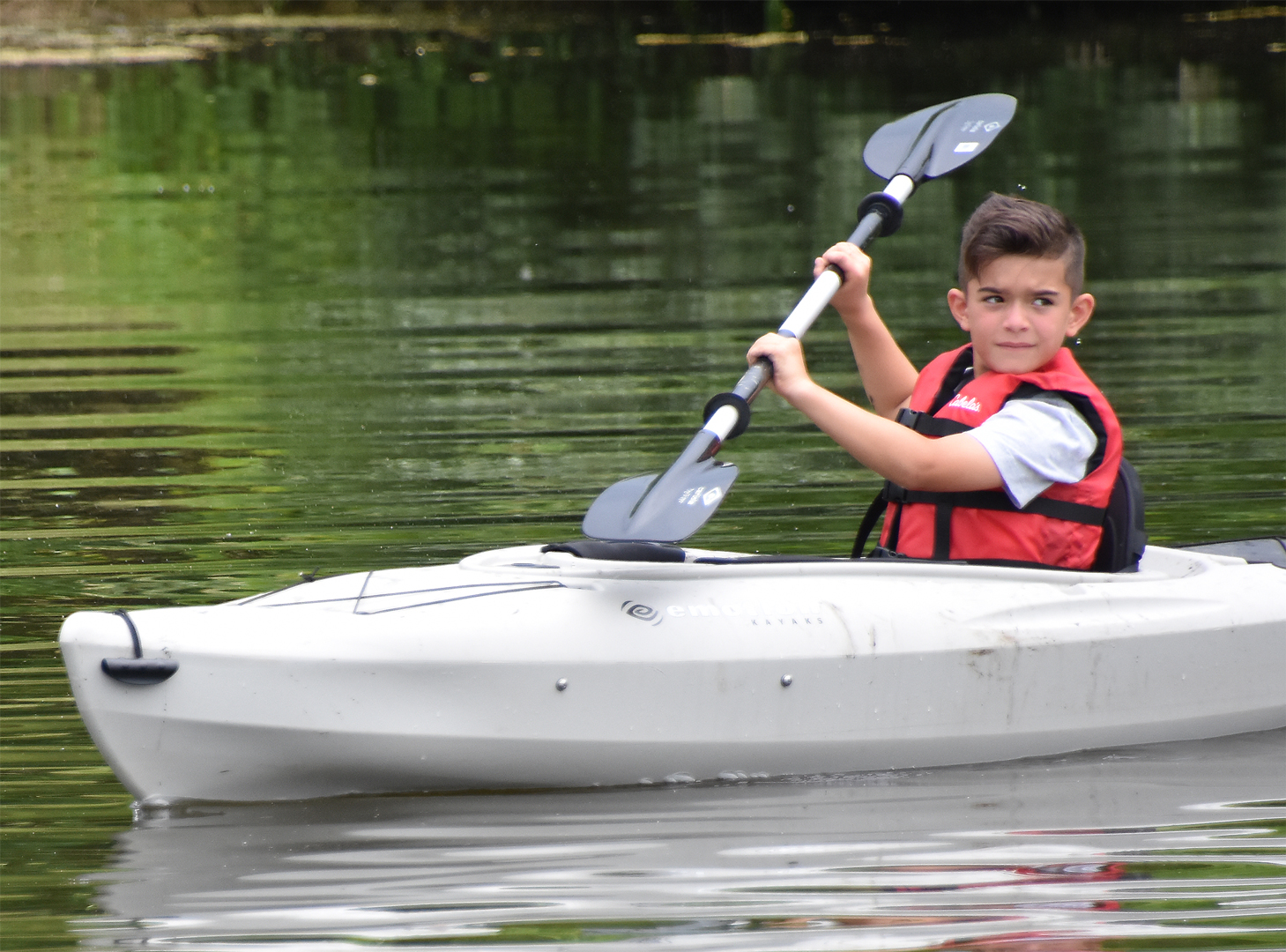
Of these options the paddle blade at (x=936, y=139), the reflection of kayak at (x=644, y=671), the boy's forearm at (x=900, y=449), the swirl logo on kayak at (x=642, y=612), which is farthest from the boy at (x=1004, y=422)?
the paddle blade at (x=936, y=139)

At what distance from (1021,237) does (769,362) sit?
50 centimetres

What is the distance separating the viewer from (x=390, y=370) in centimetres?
767

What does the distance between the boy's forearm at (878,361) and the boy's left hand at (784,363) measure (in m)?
0.40

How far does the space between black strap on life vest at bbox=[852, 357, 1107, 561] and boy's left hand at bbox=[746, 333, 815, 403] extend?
297 millimetres

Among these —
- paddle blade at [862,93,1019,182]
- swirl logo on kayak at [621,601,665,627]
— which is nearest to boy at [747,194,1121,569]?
swirl logo on kayak at [621,601,665,627]

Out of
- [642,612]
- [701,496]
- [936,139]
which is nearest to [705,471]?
[701,496]

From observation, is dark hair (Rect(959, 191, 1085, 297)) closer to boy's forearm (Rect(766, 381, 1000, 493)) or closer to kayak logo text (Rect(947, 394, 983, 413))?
kayak logo text (Rect(947, 394, 983, 413))

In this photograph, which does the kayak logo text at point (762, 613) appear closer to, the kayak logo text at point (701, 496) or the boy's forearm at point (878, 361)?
the kayak logo text at point (701, 496)

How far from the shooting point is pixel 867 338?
398 cm

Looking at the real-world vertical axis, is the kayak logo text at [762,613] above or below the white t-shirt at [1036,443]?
below

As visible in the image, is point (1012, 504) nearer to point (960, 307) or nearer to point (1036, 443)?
point (1036, 443)

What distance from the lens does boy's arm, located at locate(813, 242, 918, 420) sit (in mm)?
A: 3844

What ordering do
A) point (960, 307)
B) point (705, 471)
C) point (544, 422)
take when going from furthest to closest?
1. point (544, 422)
2. point (960, 307)
3. point (705, 471)

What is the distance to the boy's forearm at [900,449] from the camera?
341 cm
